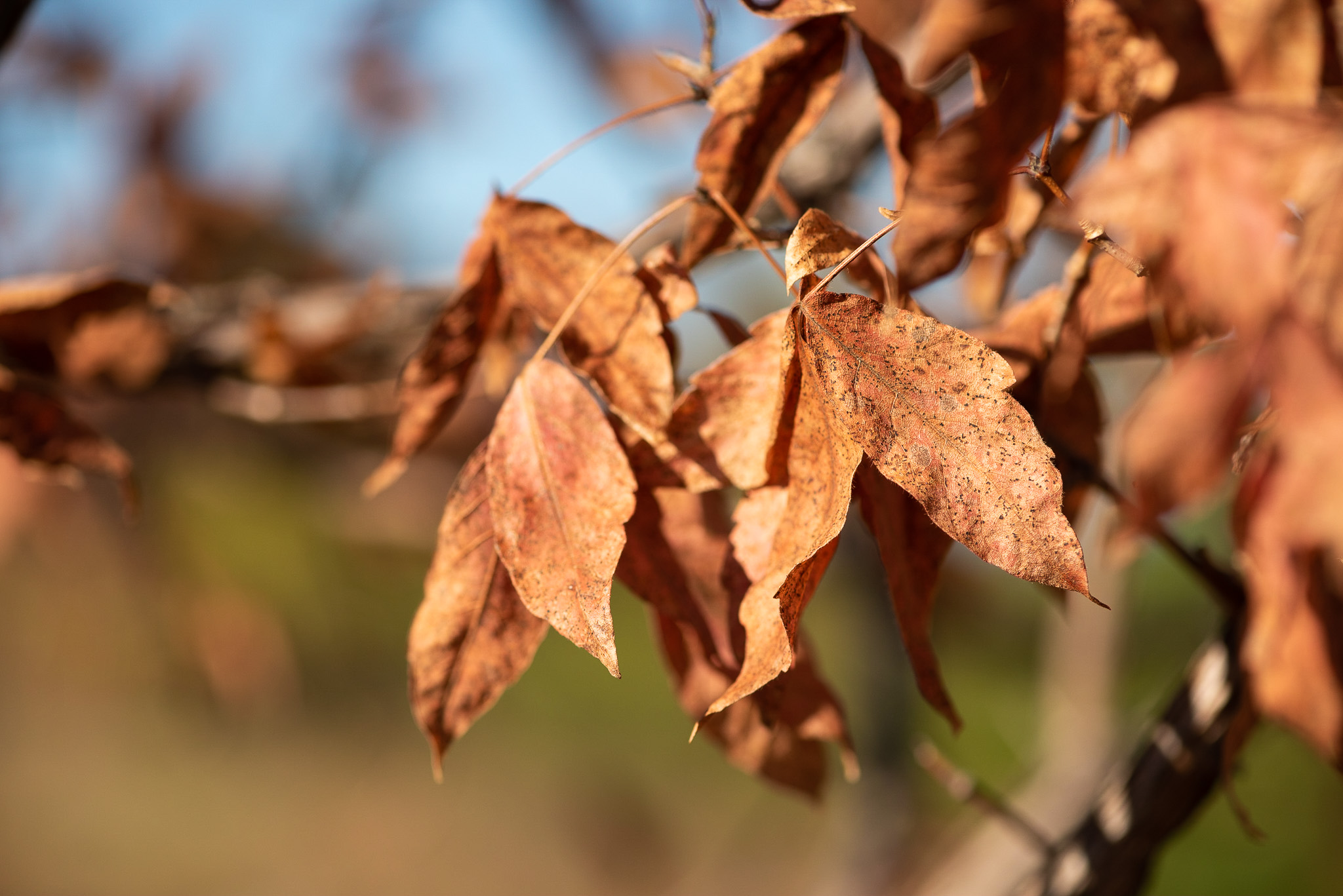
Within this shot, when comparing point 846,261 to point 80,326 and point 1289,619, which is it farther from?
point 80,326

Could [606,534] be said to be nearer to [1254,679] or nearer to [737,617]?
[737,617]

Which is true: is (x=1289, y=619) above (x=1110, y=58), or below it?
below

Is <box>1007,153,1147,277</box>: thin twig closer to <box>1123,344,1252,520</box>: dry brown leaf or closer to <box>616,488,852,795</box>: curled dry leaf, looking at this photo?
<box>1123,344,1252,520</box>: dry brown leaf

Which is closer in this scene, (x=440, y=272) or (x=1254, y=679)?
(x=1254, y=679)

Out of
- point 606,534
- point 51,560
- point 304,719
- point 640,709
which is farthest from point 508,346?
point 304,719

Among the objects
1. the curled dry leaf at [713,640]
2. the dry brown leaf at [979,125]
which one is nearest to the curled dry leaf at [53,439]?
the curled dry leaf at [713,640]

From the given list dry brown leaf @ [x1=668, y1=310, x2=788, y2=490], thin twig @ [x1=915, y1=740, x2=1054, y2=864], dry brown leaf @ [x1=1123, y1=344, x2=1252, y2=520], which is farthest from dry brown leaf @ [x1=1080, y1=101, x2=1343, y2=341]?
thin twig @ [x1=915, y1=740, x2=1054, y2=864]

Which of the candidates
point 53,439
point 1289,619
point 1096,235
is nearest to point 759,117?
point 1096,235
